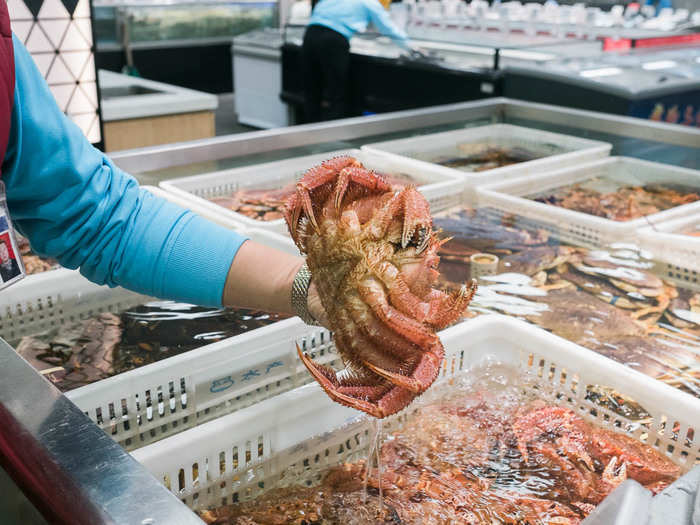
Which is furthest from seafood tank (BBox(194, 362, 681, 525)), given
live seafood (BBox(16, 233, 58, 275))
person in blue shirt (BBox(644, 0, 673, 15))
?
person in blue shirt (BBox(644, 0, 673, 15))

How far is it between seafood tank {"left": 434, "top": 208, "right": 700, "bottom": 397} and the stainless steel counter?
1.06 m

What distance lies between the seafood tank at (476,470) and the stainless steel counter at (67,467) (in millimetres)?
393

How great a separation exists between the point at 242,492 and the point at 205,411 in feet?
0.65

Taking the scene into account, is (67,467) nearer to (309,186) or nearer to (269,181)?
(309,186)

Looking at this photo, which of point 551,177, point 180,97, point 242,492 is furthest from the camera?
point 180,97

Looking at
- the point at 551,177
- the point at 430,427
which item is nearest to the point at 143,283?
the point at 430,427

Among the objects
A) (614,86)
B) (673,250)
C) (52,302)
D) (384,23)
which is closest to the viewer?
(52,302)

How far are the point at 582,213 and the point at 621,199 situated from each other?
1.16 ft

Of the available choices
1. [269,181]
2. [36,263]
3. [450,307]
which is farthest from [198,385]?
[269,181]

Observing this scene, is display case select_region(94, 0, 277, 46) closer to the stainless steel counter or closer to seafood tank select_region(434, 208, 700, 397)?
seafood tank select_region(434, 208, 700, 397)

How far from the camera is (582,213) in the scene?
2.27 m

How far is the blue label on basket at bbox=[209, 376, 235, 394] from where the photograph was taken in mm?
1322

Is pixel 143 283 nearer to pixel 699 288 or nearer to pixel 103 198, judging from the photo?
pixel 103 198

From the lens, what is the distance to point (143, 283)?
1.11 meters
